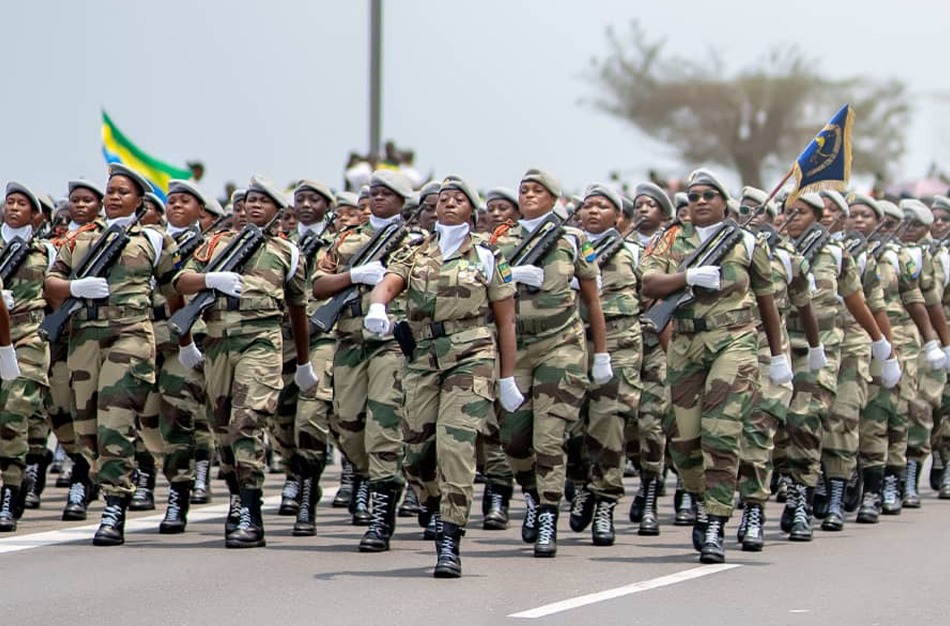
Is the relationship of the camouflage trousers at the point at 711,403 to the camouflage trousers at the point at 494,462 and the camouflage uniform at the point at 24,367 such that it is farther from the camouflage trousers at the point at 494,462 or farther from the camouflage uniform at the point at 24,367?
the camouflage uniform at the point at 24,367

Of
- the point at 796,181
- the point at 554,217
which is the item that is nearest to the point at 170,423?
the point at 554,217

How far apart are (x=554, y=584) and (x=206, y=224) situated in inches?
237

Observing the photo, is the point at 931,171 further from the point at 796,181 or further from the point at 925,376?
the point at 796,181

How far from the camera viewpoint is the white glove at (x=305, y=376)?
13.3m

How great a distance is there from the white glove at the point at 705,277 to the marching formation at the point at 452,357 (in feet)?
0.07

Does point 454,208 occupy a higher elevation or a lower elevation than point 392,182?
lower

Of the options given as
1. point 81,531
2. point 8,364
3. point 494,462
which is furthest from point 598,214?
point 8,364

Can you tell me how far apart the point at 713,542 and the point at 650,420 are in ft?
9.60

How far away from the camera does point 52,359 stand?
569 inches

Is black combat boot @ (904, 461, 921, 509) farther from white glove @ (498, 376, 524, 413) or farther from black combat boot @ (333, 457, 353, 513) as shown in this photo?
white glove @ (498, 376, 524, 413)

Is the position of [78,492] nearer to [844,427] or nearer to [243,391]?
[243,391]

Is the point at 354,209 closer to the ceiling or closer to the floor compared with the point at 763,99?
closer to the floor

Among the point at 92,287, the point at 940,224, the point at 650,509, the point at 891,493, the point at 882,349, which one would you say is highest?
the point at 940,224

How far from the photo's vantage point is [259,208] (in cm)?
1287
